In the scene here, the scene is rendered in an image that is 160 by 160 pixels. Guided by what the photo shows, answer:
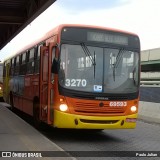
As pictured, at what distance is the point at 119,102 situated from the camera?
11703 mm

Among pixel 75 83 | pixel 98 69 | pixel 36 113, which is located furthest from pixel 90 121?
pixel 36 113

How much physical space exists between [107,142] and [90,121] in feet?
2.66

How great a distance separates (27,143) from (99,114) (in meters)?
2.09

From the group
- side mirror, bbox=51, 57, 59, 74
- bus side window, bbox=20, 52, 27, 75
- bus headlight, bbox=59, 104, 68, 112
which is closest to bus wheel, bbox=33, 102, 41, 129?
bus headlight, bbox=59, 104, 68, 112

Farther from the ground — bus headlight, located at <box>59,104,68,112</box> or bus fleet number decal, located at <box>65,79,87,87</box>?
bus fleet number decal, located at <box>65,79,87,87</box>

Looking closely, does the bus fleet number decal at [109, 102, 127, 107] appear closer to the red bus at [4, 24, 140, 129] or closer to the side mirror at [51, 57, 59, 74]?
the red bus at [4, 24, 140, 129]

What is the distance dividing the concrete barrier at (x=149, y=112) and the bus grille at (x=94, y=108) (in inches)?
267

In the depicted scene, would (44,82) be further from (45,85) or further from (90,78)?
(90,78)

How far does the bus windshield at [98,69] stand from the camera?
11.4 m

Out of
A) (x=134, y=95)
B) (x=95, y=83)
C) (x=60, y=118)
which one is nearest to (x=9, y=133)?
(x=60, y=118)

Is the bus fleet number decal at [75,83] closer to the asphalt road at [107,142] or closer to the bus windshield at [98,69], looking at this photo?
the bus windshield at [98,69]

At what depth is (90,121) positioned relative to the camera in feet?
37.2

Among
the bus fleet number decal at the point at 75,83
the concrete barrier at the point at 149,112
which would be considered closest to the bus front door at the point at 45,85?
the bus fleet number decal at the point at 75,83

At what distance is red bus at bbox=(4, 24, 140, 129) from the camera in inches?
444
